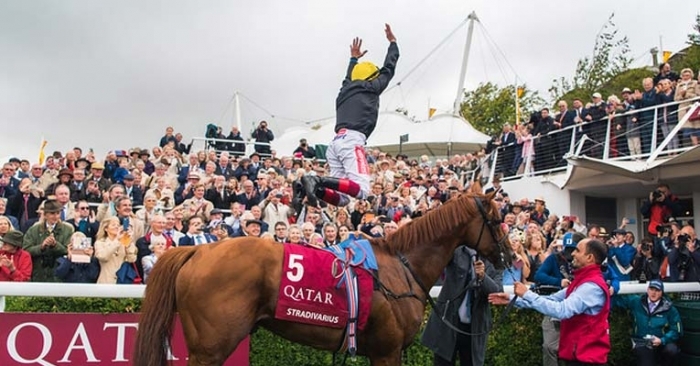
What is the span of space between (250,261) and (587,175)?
13.1m

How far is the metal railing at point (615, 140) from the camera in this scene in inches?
544

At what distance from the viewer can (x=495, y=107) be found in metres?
42.4

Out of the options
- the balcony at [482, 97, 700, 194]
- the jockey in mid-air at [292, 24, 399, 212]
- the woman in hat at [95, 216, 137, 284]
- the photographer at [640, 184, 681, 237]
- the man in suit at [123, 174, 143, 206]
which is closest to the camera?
the jockey in mid-air at [292, 24, 399, 212]

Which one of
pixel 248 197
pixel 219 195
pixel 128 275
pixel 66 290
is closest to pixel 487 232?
pixel 66 290

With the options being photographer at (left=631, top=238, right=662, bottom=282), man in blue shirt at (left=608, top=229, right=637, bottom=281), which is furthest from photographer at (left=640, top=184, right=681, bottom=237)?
man in blue shirt at (left=608, top=229, right=637, bottom=281)

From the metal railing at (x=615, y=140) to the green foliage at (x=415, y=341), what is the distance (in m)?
6.77

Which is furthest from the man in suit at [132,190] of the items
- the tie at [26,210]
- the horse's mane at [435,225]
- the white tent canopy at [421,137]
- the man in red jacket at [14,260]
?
the white tent canopy at [421,137]

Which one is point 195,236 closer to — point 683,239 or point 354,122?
point 354,122

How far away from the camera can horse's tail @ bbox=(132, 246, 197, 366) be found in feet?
14.6

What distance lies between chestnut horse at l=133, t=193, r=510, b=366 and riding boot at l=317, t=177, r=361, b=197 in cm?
99

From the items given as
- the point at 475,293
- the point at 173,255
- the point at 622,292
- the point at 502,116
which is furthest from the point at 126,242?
the point at 502,116

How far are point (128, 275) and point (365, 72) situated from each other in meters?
3.51

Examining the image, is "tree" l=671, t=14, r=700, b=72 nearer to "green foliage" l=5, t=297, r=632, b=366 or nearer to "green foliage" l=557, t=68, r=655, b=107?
"green foliage" l=557, t=68, r=655, b=107

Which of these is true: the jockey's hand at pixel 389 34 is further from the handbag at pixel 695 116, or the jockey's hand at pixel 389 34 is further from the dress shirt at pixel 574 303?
the handbag at pixel 695 116
